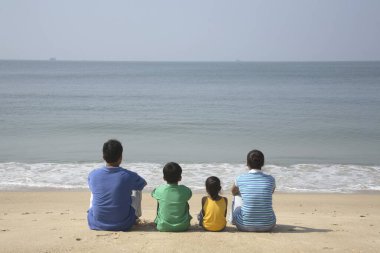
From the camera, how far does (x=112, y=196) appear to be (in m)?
5.48

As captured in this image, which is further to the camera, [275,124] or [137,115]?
[137,115]

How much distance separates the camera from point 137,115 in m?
27.0

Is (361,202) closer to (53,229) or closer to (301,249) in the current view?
(301,249)

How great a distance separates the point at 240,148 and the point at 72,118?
1223 centimetres

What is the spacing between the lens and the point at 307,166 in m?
13.0

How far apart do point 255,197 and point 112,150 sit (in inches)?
70.6

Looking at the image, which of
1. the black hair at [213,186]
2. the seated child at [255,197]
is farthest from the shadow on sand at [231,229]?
the black hair at [213,186]

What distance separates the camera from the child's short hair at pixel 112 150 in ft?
17.8

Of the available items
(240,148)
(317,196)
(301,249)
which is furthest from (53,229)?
(240,148)

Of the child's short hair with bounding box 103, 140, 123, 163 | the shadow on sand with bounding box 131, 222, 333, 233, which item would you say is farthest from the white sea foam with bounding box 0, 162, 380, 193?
the child's short hair with bounding box 103, 140, 123, 163

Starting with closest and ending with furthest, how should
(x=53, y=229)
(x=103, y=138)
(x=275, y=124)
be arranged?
1. (x=53, y=229)
2. (x=103, y=138)
3. (x=275, y=124)

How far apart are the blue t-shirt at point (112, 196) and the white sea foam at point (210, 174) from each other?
4.98 meters

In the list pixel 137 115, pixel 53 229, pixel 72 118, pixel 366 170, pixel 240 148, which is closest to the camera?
pixel 53 229

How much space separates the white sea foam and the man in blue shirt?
498 centimetres
